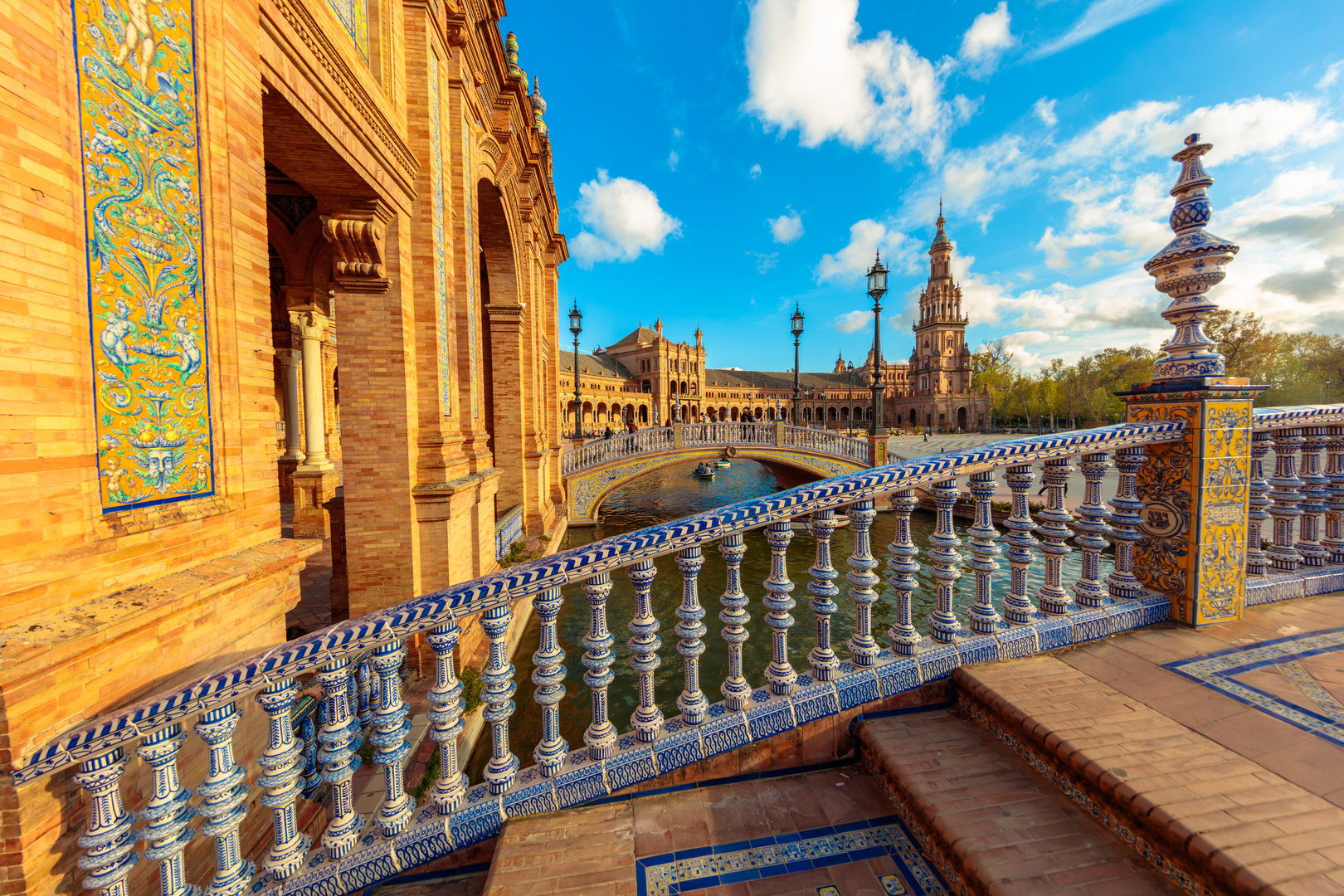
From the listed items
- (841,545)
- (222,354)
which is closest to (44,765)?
(222,354)

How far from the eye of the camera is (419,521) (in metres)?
5.52

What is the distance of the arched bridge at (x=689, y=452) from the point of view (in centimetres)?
1662

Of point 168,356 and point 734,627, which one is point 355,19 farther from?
point 734,627

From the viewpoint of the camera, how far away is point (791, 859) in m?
2.03

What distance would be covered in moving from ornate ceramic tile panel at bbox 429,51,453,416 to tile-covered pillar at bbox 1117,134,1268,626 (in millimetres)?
6256

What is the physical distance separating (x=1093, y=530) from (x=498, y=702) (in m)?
3.37

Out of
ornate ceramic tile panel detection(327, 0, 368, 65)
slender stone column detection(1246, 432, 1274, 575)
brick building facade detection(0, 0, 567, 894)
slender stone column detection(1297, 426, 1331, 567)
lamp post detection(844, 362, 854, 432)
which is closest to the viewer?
brick building facade detection(0, 0, 567, 894)

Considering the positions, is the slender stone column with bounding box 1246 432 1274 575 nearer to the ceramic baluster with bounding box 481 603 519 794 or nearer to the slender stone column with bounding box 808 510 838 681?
the slender stone column with bounding box 808 510 838 681

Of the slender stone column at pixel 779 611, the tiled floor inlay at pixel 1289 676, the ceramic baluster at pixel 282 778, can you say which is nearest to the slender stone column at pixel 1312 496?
the tiled floor inlay at pixel 1289 676

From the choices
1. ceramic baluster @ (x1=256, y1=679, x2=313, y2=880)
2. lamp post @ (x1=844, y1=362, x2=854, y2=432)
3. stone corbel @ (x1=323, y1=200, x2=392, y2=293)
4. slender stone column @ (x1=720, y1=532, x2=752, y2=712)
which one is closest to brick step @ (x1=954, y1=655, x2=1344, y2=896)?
slender stone column @ (x1=720, y1=532, x2=752, y2=712)

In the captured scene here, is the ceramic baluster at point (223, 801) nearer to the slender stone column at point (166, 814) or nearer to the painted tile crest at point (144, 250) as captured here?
the slender stone column at point (166, 814)

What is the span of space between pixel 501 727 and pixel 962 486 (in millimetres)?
23579

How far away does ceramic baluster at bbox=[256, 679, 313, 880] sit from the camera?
1870 millimetres

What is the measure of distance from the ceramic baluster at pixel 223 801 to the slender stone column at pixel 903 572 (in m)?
2.89
